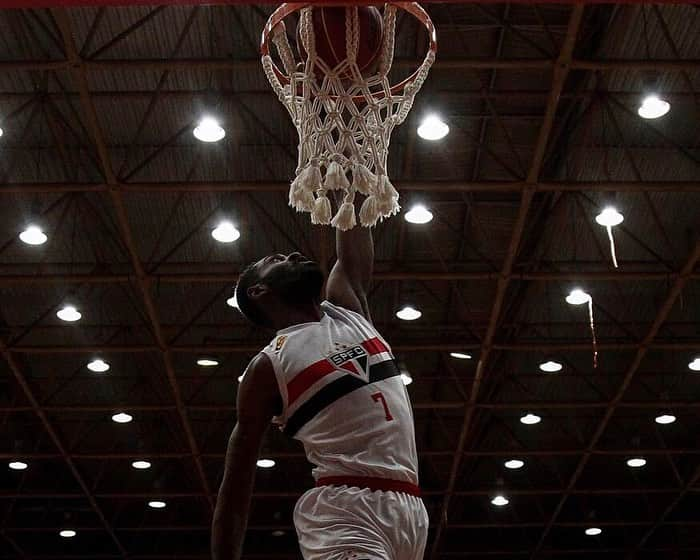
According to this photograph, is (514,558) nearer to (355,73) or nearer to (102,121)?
(102,121)

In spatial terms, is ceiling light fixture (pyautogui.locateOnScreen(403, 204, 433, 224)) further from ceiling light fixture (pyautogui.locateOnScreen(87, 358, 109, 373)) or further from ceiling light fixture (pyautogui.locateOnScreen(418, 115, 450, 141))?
ceiling light fixture (pyautogui.locateOnScreen(87, 358, 109, 373))

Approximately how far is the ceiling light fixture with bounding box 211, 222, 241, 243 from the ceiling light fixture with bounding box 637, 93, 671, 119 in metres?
5.84

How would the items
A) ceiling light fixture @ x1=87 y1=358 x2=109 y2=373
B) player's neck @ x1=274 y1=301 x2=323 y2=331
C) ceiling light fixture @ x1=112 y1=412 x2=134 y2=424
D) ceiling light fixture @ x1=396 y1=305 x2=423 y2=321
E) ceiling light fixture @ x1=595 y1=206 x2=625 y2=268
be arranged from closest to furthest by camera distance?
player's neck @ x1=274 y1=301 x2=323 y2=331
ceiling light fixture @ x1=595 y1=206 x2=625 y2=268
ceiling light fixture @ x1=396 y1=305 x2=423 y2=321
ceiling light fixture @ x1=87 y1=358 x2=109 y2=373
ceiling light fixture @ x1=112 y1=412 x2=134 y2=424

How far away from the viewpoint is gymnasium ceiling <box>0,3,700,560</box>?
1237cm

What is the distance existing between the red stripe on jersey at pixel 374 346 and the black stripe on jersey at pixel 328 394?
0.06 m

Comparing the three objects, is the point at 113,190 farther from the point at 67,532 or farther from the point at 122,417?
the point at 67,532

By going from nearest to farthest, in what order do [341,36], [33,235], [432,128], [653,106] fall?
1. [341,36]
2. [653,106]
3. [432,128]
4. [33,235]

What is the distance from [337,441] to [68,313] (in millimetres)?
14135

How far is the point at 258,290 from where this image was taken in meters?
3.91

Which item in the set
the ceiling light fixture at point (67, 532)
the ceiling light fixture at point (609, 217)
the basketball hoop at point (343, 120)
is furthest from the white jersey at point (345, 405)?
the ceiling light fixture at point (67, 532)

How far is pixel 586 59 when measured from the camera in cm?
1208

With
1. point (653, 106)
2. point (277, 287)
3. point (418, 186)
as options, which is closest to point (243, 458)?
point (277, 287)

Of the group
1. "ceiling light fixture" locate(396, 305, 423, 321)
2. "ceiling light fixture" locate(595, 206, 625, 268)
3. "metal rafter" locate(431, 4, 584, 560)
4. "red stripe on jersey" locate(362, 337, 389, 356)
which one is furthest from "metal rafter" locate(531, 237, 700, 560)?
"red stripe on jersey" locate(362, 337, 389, 356)

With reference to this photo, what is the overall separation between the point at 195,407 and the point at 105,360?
1916 mm
